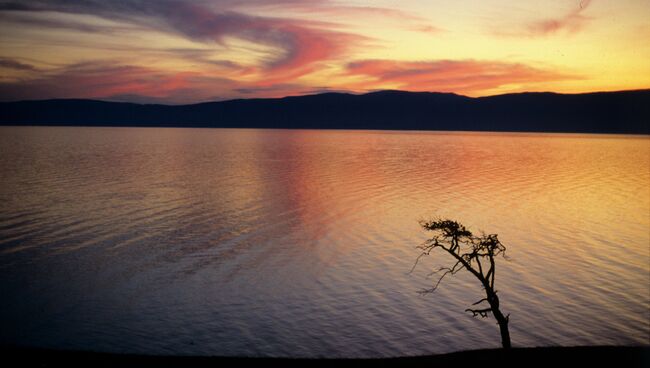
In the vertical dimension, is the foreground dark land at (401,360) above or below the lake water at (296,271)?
above

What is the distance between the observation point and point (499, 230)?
47125 millimetres

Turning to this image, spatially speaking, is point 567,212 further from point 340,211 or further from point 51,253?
point 51,253

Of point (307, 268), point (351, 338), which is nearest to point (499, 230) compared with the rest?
point (307, 268)

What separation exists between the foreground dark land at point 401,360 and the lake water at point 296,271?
3.26m

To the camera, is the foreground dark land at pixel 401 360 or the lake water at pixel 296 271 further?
the lake water at pixel 296 271

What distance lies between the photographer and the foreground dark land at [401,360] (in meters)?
17.8

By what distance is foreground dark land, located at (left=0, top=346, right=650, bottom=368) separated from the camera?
1778cm

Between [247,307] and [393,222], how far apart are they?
25.0 meters

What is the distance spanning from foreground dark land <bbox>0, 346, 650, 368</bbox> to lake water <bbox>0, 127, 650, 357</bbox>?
3264 millimetres

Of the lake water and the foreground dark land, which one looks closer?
the foreground dark land

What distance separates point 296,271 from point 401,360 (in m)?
15.3

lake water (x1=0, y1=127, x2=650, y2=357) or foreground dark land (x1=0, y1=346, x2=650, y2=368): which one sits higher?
foreground dark land (x1=0, y1=346, x2=650, y2=368)

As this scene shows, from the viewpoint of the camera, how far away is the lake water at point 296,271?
2378cm

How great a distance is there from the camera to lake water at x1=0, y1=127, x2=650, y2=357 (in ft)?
78.0
